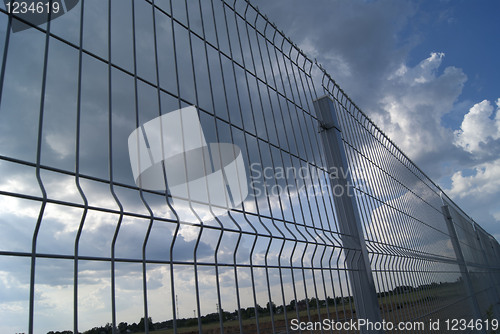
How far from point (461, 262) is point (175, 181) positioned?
9.56 meters

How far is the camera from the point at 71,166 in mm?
1708

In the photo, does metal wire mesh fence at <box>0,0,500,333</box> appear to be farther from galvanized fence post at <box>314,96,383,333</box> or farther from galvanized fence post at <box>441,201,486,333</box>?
galvanized fence post at <box>441,201,486,333</box>

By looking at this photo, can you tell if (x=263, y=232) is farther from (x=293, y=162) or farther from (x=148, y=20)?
(x=148, y=20)

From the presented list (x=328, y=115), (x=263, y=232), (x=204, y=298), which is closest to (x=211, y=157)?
(x=263, y=232)

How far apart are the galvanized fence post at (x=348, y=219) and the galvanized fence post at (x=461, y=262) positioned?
6186 millimetres

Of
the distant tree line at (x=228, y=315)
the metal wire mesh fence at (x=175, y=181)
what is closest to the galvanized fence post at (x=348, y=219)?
the metal wire mesh fence at (x=175, y=181)

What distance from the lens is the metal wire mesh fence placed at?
1.54 meters

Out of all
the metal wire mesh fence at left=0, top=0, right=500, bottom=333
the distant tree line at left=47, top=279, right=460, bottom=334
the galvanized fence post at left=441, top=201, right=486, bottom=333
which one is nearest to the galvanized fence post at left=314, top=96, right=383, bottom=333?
the metal wire mesh fence at left=0, top=0, right=500, bottom=333

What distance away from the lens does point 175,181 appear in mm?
2127

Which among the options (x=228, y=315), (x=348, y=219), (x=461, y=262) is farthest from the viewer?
(x=461, y=262)

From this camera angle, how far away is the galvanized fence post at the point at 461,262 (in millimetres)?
8648

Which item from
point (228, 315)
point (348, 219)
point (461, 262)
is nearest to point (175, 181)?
point (228, 315)

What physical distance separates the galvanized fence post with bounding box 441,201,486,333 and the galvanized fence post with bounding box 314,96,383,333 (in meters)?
6.19

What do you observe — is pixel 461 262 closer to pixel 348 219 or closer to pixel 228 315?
pixel 348 219
